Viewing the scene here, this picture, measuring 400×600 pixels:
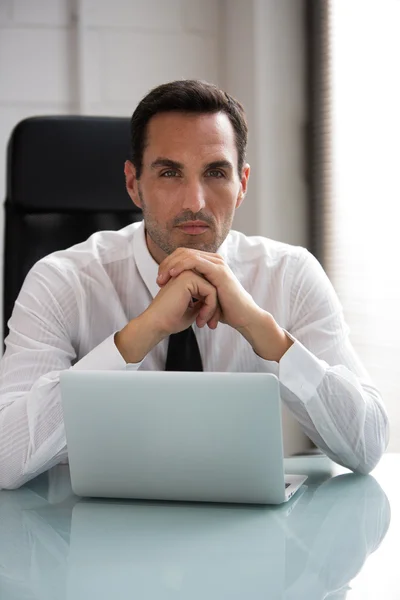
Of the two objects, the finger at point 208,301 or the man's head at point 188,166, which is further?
the man's head at point 188,166

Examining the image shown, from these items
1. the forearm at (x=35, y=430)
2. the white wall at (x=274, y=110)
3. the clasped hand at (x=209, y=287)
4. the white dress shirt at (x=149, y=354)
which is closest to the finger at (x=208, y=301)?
the clasped hand at (x=209, y=287)

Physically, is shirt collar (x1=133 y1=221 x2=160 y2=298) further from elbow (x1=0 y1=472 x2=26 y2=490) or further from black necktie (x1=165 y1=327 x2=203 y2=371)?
elbow (x1=0 y1=472 x2=26 y2=490)

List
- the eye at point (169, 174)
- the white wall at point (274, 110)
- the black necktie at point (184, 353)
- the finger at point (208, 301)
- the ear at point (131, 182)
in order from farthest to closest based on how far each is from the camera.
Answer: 1. the white wall at point (274, 110)
2. the ear at point (131, 182)
3. the eye at point (169, 174)
4. the black necktie at point (184, 353)
5. the finger at point (208, 301)

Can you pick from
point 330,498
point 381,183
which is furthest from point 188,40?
point 330,498

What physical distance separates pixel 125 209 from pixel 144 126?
0.23 meters

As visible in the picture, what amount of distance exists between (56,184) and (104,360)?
623 mm

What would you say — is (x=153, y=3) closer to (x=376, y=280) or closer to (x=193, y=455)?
(x=376, y=280)

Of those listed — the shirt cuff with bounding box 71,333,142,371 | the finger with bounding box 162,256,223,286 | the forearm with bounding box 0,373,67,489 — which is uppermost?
the finger with bounding box 162,256,223,286

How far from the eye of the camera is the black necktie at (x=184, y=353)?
139cm

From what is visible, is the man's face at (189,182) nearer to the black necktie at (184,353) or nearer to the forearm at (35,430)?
the black necktie at (184,353)

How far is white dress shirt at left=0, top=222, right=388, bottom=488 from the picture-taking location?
1.23m

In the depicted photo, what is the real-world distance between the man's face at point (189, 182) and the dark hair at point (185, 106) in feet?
0.06

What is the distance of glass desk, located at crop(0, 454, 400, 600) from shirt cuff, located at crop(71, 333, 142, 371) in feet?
0.58

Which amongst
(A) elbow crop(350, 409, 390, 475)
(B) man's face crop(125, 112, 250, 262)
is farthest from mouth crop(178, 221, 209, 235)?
(A) elbow crop(350, 409, 390, 475)
